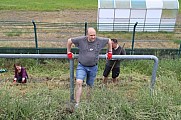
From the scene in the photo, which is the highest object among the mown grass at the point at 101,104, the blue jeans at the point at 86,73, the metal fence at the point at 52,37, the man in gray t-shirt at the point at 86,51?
the man in gray t-shirt at the point at 86,51

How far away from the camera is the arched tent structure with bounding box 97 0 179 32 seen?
1278 centimetres

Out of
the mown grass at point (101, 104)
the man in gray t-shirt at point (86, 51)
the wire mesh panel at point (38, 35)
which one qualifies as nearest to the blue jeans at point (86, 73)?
the man in gray t-shirt at point (86, 51)

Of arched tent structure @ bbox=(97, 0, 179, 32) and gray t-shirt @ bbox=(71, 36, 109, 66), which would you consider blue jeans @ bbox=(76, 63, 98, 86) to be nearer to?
gray t-shirt @ bbox=(71, 36, 109, 66)

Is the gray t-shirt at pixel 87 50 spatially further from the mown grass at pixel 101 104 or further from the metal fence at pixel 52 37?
the metal fence at pixel 52 37

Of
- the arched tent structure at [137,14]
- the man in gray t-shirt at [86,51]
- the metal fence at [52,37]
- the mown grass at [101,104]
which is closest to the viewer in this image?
the mown grass at [101,104]

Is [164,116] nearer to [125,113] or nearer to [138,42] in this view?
[125,113]

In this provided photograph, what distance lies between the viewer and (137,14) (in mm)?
13023

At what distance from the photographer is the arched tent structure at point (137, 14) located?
12.8m

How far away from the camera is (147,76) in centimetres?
726

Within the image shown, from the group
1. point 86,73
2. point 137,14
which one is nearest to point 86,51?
point 86,73

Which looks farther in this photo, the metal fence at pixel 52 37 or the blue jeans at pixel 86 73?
the metal fence at pixel 52 37

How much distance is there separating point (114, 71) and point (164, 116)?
241 cm

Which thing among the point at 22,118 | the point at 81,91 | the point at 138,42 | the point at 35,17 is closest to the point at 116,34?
the point at 138,42

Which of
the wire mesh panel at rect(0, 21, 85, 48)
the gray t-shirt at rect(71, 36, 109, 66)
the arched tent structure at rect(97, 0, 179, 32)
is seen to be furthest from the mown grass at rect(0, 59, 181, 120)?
the arched tent structure at rect(97, 0, 179, 32)
